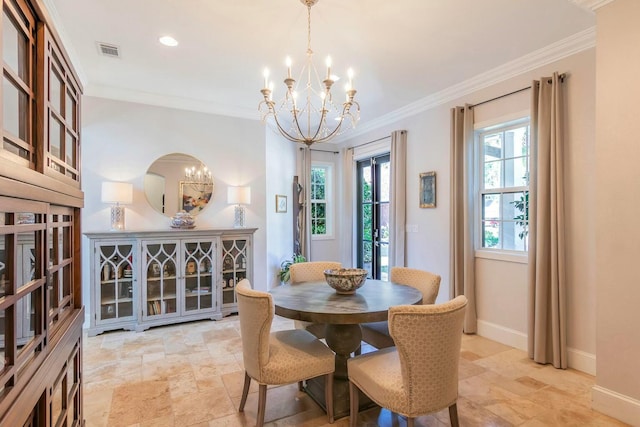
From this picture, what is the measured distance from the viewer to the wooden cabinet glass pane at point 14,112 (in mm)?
980

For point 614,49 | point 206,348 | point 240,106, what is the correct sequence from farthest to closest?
point 240,106, point 206,348, point 614,49

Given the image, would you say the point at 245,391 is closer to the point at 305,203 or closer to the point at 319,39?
the point at 319,39

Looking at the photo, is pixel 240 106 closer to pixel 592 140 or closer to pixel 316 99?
pixel 316 99

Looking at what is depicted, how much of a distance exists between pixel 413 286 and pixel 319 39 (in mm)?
2210

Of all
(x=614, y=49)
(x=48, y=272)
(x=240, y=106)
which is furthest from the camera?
(x=240, y=106)

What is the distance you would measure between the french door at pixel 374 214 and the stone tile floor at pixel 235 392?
2120mm

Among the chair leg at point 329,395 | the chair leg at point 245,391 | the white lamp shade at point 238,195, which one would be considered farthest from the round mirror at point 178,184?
the chair leg at point 329,395

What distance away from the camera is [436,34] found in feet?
9.27

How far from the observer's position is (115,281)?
3.81 m

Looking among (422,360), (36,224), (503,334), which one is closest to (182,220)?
(36,224)

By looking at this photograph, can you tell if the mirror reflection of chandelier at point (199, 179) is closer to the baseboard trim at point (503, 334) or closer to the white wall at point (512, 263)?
the white wall at point (512, 263)

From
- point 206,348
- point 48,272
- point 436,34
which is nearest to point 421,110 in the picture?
point 436,34

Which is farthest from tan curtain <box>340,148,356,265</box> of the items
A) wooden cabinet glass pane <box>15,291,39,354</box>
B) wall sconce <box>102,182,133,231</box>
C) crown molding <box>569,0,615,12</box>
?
wooden cabinet glass pane <box>15,291,39,354</box>

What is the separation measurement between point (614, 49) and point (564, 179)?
1.09 metres
